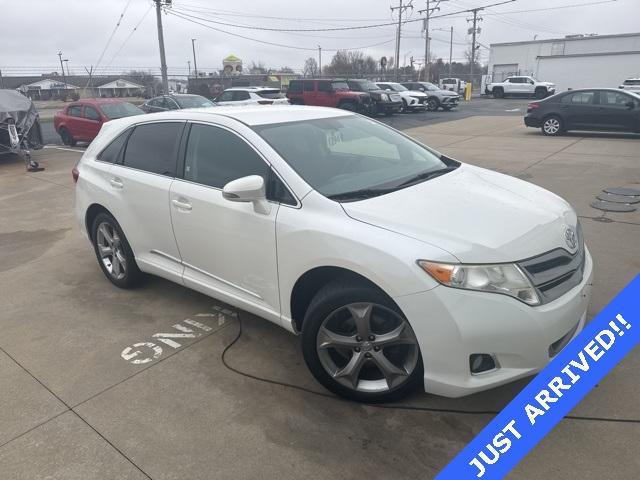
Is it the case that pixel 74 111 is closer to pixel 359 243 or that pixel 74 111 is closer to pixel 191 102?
pixel 191 102

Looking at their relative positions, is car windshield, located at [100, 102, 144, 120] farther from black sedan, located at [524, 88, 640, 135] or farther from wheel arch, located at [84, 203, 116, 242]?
black sedan, located at [524, 88, 640, 135]

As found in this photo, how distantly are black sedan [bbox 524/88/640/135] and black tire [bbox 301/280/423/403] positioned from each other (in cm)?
1407

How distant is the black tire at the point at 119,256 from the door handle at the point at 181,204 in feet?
3.02

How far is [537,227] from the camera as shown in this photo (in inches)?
106

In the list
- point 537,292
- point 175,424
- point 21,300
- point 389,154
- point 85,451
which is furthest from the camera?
point 21,300

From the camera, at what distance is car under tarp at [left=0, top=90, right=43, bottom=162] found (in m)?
11.9

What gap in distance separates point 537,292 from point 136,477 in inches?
84.7

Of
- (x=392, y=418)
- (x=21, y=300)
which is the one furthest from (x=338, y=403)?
(x=21, y=300)

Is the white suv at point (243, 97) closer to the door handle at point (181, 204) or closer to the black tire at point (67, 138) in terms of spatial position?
the black tire at point (67, 138)

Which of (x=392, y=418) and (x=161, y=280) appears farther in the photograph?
(x=161, y=280)

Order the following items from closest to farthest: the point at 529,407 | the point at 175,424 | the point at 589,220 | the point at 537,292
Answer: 1. the point at 529,407
2. the point at 537,292
3. the point at 175,424
4. the point at 589,220

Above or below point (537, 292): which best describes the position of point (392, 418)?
below

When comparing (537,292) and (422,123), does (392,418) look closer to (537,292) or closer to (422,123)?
(537,292)

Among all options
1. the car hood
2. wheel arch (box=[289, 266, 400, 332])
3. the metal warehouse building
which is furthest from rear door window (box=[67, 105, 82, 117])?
the metal warehouse building
